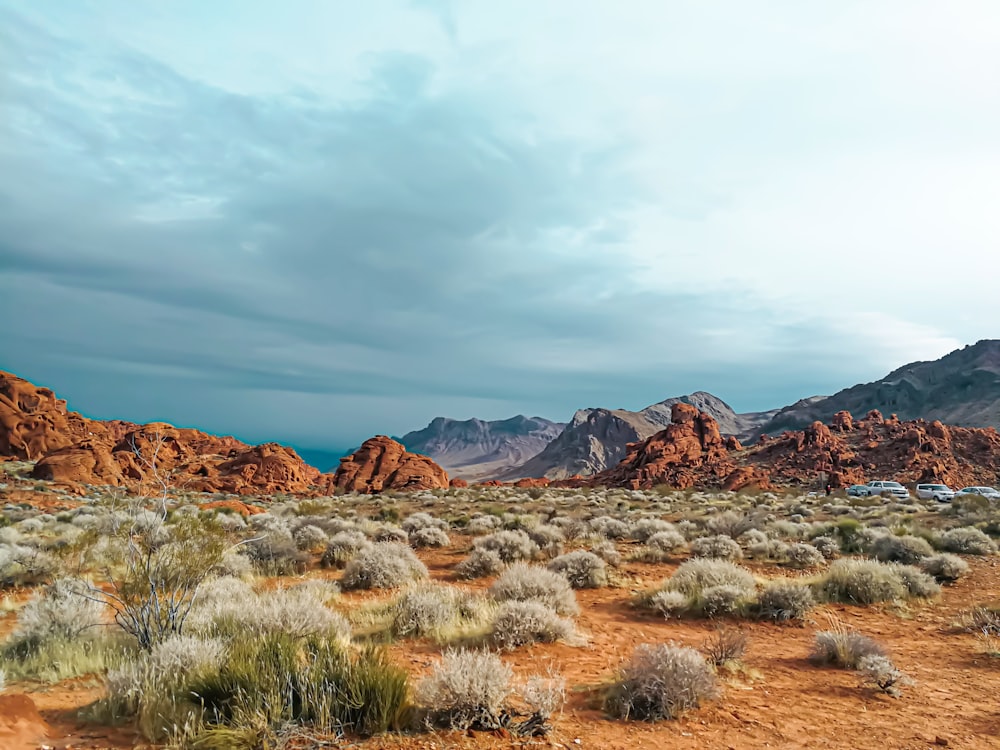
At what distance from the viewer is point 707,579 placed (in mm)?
10859

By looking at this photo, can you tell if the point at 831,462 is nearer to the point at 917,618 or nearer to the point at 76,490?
the point at 917,618

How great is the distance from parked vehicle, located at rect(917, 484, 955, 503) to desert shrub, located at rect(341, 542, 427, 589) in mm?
38096

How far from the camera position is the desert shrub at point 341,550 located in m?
13.9

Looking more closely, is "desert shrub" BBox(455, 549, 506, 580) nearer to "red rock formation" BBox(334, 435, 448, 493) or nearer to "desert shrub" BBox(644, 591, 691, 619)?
"desert shrub" BBox(644, 591, 691, 619)

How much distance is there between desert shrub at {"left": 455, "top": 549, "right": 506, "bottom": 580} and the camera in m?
13.0

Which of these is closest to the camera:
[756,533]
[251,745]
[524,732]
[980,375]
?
[251,745]

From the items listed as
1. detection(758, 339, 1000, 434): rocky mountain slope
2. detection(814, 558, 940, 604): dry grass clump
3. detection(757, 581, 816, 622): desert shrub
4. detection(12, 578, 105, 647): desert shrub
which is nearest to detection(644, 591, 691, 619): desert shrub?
detection(757, 581, 816, 622): desert shrub

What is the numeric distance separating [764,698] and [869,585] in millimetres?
6381

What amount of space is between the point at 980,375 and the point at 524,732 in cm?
16492

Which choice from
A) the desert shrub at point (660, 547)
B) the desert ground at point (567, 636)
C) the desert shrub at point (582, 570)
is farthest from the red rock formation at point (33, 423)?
the desert shrub at point (582, 570)

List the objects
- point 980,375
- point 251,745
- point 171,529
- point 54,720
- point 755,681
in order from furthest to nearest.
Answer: point 980,375 < point 171,529 < point 755,681 < point 54,720 < point 251,745

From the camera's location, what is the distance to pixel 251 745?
4266 millimetres

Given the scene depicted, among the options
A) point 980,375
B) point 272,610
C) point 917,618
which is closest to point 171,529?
point 272,610

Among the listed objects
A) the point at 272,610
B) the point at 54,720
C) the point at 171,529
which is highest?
the point at 171,529
